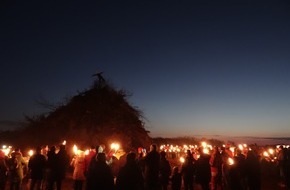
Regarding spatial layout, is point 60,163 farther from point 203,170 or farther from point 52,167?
point 203,170

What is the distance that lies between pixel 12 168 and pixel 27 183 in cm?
495

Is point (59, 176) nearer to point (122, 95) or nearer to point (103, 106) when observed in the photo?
point (103, 106)

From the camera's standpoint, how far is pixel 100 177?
26.0 feet

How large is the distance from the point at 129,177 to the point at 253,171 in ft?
23.4

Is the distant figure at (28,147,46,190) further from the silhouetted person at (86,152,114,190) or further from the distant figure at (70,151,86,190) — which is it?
the silhouetted person at (86,152,114,190)

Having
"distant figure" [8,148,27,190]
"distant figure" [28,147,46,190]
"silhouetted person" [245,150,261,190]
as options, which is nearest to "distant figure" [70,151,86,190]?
"distant figure" [28,147,46,190]

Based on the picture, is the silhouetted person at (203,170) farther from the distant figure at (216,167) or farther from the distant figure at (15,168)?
the distant figure at (15,168)

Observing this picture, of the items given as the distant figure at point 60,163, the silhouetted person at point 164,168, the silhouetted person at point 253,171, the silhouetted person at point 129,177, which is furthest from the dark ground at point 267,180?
the silhouetted person at point 129,177

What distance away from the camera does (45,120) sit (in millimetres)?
21734

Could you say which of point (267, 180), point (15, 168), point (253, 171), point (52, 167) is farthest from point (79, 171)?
point (267, 180)

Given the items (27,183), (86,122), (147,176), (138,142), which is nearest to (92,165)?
(147,176)

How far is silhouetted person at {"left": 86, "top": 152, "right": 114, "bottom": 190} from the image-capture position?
7.89 meters

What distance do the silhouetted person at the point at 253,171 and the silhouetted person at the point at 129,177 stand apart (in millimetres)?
6654

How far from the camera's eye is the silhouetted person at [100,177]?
25.9ft
